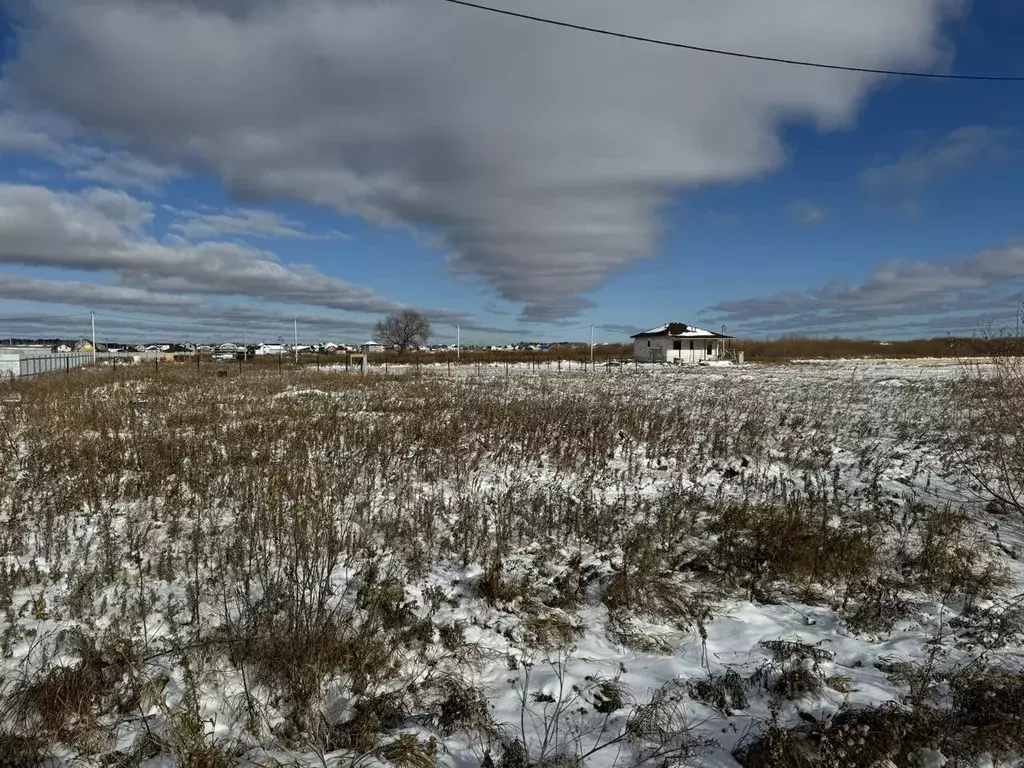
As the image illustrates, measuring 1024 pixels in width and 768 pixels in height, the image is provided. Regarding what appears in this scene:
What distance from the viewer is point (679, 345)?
61031 mm

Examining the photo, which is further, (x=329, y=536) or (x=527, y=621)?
(x=329, y=536)

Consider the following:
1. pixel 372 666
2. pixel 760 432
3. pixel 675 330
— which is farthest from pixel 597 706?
pixel 675 330

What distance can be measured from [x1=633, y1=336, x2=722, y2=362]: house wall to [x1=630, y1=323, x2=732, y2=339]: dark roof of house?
1.34 feet

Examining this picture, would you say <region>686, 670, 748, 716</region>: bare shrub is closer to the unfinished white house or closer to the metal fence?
the metal fence

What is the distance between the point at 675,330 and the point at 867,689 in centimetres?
6219

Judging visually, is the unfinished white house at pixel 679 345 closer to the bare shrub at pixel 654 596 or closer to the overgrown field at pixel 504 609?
the overgrown field at pixel 504 609

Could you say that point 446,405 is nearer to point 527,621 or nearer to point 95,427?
point 95,427

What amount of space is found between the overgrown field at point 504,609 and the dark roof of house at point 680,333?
53304mm

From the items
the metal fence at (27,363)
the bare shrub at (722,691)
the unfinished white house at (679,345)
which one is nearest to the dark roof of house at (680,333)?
the unfinished white house at (679,345)

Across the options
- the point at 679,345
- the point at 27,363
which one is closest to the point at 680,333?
the point at 679,345

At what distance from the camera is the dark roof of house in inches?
2399

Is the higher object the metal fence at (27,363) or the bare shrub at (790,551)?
the metal fence at (27,363)

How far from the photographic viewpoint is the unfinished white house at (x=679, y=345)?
6081cm

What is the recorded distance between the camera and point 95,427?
36.2 feet
